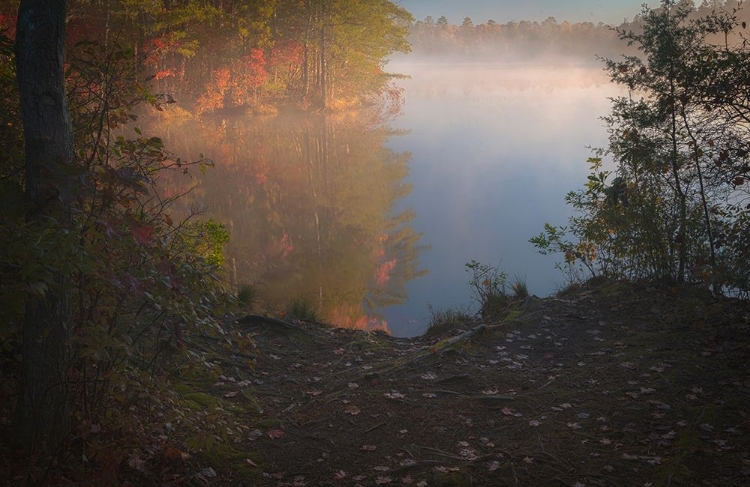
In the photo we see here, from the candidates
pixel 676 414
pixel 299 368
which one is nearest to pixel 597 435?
pixel 676 414

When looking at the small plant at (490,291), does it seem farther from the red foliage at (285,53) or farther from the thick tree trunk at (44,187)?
the red foliage at (285,53)

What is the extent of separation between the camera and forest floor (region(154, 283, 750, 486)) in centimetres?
474

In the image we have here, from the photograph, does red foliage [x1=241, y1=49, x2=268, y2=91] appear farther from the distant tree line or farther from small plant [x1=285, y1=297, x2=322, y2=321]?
the distant tree line

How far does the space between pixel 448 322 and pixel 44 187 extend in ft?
25.1

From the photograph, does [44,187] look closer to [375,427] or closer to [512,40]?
[375,427]

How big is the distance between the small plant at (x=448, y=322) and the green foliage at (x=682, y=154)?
277cm

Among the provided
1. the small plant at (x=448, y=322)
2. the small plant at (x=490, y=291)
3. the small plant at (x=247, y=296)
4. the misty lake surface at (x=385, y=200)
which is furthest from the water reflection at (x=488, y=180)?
the small plant at (x=247, y=296)

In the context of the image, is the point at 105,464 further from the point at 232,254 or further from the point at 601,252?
the point at 232,254

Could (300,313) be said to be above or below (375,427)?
below

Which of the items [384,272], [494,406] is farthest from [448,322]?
[384,272]

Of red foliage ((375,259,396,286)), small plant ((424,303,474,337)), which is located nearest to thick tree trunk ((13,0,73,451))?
small plant ((424,303,474,337))

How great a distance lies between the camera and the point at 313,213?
18906 mm

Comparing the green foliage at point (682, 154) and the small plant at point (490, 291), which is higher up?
the green foliage at point (682, 154)

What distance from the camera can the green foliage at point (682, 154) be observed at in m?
7.57
